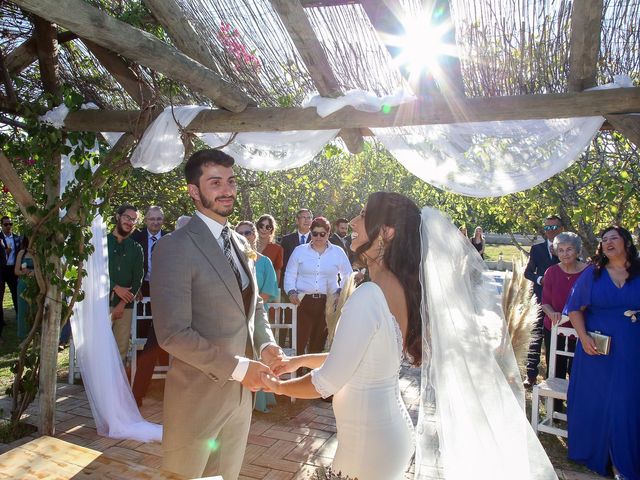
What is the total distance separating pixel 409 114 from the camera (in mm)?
3359

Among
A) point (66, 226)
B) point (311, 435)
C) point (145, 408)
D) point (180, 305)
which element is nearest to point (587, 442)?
point (311, 435)

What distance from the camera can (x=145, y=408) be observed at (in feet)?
16.9

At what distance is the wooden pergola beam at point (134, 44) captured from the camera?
7.89ft

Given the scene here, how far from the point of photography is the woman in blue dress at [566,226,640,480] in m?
3.90

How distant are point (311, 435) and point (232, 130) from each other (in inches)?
Result: 107

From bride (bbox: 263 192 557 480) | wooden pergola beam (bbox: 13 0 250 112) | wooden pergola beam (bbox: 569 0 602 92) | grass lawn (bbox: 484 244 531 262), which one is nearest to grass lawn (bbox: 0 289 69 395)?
wooden pergola beam (bbox: 13 0 250 112)

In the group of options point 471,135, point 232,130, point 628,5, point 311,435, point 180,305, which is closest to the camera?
point 180,305

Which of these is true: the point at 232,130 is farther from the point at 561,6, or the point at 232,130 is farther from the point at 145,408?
the point at 145,408

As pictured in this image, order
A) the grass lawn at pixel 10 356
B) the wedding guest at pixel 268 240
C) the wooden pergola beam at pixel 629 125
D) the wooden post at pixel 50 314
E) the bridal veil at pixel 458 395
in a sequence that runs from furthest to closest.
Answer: the wedding guest at pixel 268 240, the grass lawn at pixel 10 356, the wooden post at pixel 50 314, the wooden pergola beam at pixel 629 125, the bridal veil at pixel 458 395

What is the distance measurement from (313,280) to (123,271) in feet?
6.78

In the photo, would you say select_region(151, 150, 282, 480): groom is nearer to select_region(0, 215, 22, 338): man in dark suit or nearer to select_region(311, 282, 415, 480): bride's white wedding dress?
select_region(311, 282, 415, 480): bride's white wedding dress

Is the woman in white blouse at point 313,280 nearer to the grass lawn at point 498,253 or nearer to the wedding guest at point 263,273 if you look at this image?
the wedding guest at point 263,273

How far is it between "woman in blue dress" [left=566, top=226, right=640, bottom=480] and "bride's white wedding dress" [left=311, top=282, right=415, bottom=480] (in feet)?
8.34

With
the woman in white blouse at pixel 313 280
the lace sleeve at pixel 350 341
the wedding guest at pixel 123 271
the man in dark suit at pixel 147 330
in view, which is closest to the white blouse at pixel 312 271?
the woman in white blouse at pixel 313 280
